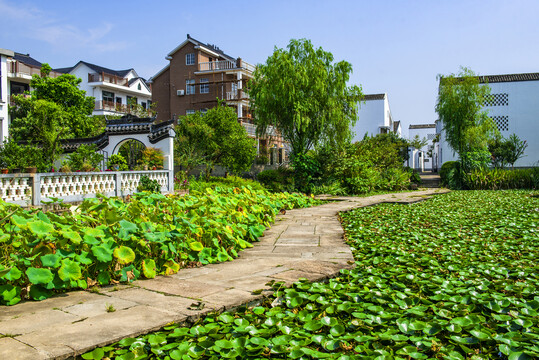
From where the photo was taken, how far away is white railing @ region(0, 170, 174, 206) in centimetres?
920

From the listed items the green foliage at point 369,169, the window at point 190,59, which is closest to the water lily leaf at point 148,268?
the green foliage at point 369,169

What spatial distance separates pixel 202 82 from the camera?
125ft

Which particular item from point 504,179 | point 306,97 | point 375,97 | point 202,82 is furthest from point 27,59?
point 504,179

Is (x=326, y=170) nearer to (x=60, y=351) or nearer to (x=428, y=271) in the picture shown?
(x=428, y=271)

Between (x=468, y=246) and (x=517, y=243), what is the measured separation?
29.5 inches

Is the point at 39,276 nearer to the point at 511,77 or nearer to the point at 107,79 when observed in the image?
the point at 107,79

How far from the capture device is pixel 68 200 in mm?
10508

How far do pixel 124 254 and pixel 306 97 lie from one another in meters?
16.3

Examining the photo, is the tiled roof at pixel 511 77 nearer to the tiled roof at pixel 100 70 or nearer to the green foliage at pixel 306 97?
the green foliage at pixel 306 97

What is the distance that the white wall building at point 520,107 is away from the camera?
122 ft

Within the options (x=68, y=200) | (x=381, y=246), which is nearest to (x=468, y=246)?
(x=381, y=246)

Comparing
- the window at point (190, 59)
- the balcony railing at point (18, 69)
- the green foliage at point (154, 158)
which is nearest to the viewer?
the green foliage at point (154, 158)

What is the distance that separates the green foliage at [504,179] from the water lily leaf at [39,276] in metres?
20.3

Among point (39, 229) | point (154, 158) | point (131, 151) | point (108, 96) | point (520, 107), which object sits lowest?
point (39, 229)
